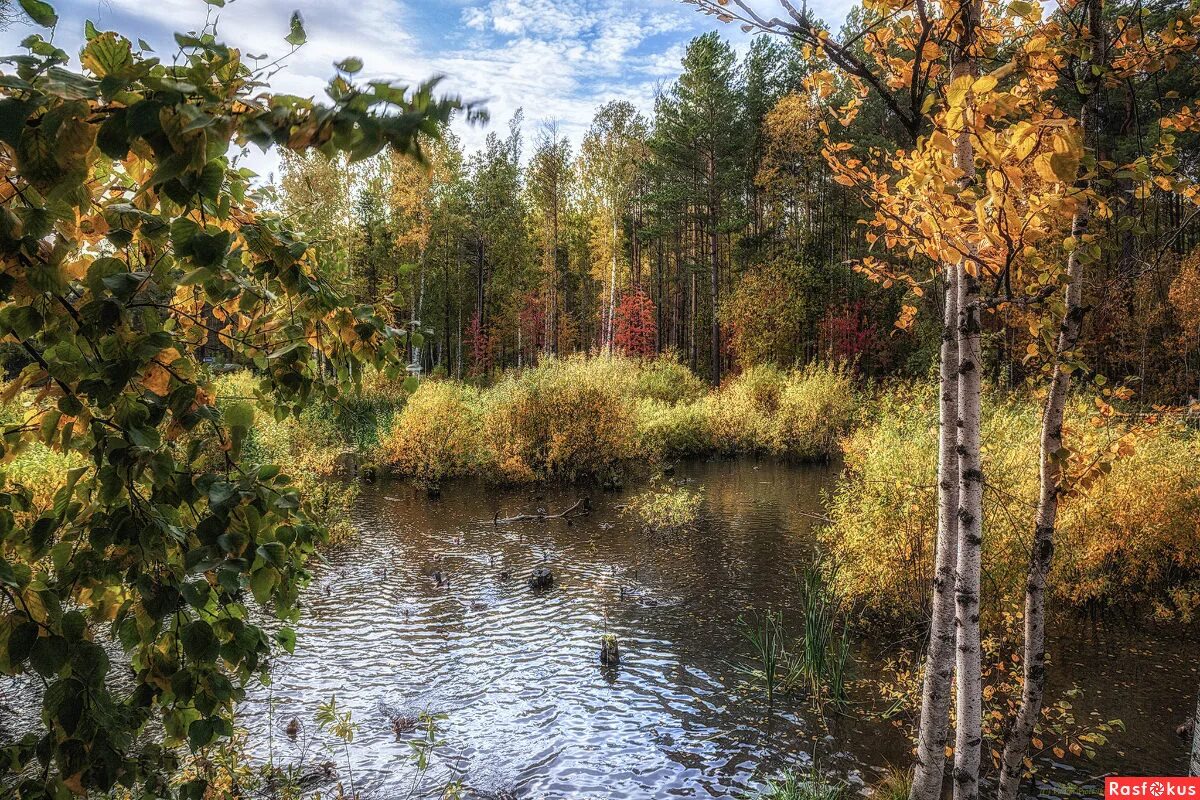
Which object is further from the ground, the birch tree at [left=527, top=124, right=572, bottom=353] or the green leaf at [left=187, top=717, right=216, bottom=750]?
the birch tree at [left=527, top=124, right=572, bottom=353]

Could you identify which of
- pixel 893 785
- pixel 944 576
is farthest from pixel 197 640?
pixel 893 785

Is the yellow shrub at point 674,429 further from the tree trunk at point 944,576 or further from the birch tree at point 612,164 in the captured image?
the tree trunk at point 944,576

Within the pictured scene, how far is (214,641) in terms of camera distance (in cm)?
120

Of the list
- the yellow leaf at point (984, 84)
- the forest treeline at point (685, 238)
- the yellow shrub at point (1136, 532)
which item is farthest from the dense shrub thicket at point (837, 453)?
the forest treeline at point (685, 238)

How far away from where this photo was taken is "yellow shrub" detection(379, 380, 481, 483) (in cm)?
1569

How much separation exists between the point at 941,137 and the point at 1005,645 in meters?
6.83

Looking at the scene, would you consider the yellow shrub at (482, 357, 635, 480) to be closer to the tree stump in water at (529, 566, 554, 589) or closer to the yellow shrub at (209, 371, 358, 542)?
the yellow shrub at (209, 371, 358, 542)

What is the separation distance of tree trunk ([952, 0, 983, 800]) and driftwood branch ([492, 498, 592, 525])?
9890 mm

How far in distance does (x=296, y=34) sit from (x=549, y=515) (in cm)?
1189

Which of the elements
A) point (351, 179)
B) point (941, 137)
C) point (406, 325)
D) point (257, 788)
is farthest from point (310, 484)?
point (351, 179)

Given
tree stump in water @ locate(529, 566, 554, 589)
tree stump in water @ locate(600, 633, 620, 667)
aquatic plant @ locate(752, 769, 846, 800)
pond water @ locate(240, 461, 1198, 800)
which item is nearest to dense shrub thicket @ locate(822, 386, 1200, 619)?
pond water @ locate(240, 461, 1198, 800)

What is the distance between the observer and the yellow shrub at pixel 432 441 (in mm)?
15688

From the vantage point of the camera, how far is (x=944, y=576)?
3.29m

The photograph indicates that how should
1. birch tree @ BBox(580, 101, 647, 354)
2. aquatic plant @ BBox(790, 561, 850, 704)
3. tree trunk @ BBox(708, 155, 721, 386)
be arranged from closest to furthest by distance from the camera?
aquatic plant @ BBox(790, 561, 850, 704)
tree trunk @ BBox(708, 155, 721, 386)
birch tree @ BBox(580, 101, 647, 354)
